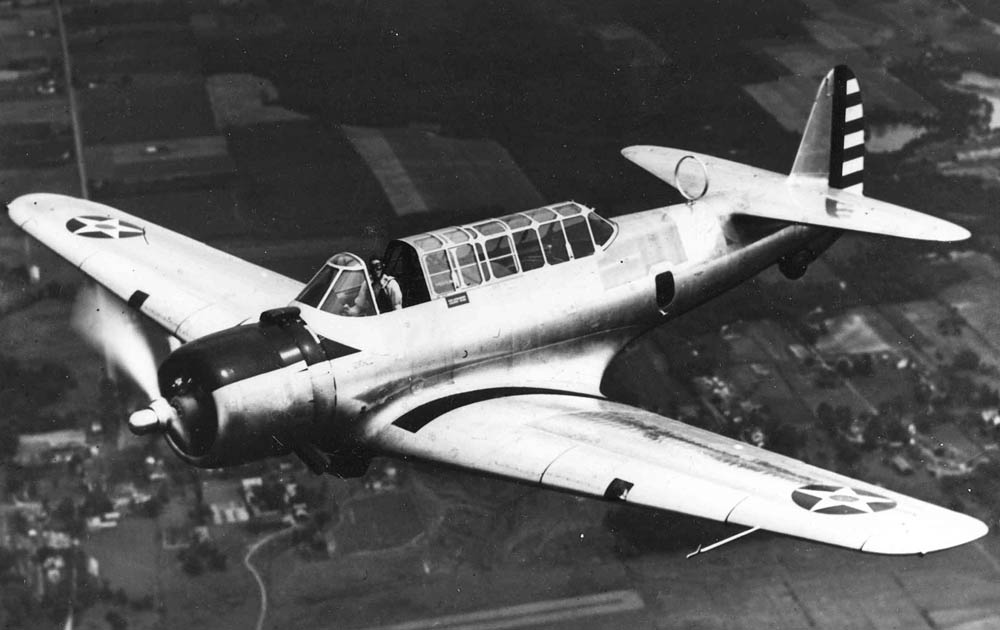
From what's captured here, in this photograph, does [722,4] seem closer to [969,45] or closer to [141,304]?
[969,45]

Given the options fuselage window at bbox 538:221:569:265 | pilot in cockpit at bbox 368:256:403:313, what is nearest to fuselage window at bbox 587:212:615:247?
fuselage window at bbox 538:221:569:265

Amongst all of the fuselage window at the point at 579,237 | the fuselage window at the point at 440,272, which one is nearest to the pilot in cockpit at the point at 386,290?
the fuselage window at the point at 440,272

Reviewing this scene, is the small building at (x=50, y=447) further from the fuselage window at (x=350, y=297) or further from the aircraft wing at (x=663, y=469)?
the fuselage window at (x=350, y=297)

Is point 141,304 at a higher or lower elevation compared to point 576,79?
higher

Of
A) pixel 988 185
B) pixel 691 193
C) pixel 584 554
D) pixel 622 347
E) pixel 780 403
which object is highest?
pixel 691 193

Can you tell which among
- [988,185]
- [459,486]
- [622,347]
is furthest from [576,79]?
[622,347]

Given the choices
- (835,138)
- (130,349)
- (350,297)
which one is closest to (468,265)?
(350,297)

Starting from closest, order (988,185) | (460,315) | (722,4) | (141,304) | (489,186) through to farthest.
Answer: (460,315) → (141,304) → (489,186) → (988,185) → (722,4)

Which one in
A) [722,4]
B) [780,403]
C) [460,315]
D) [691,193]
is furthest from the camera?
[722,4]
